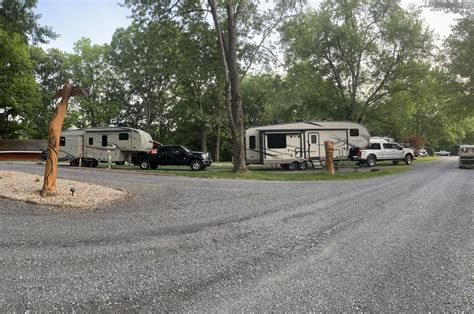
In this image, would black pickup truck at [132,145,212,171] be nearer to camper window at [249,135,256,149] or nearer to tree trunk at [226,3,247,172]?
camper window at [249,135,256,149]

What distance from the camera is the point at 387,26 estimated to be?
28.2 meters

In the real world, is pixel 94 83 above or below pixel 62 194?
above

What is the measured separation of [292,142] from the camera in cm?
2320

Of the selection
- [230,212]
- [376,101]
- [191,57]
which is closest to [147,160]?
[191,57]

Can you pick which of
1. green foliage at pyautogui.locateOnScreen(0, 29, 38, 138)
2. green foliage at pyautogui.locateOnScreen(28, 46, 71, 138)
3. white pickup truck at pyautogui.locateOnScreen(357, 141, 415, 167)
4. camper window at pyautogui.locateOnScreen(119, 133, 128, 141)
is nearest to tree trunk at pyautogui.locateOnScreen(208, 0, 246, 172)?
camper window at pyautogui.locateOnScreen(119, 133, 128, 141)

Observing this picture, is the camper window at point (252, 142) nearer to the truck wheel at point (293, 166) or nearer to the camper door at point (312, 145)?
the truck wheel at point (293, 166)

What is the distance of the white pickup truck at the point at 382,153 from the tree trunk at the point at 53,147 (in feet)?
65.5

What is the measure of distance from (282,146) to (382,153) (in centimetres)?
877

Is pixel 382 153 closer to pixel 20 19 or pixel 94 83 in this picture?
pixel 20 19

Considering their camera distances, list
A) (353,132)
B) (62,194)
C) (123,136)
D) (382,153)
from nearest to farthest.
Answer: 1. (62,194)
2. (123,136)
3. (353,132)
4. (382,153)

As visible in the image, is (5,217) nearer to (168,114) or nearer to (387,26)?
(387,26)

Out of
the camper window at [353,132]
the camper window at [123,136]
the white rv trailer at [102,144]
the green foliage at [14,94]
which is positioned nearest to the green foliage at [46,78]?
the green foliage at [14,94]

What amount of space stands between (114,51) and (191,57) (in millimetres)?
21614

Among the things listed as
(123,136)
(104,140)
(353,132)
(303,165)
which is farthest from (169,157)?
(353,132)
